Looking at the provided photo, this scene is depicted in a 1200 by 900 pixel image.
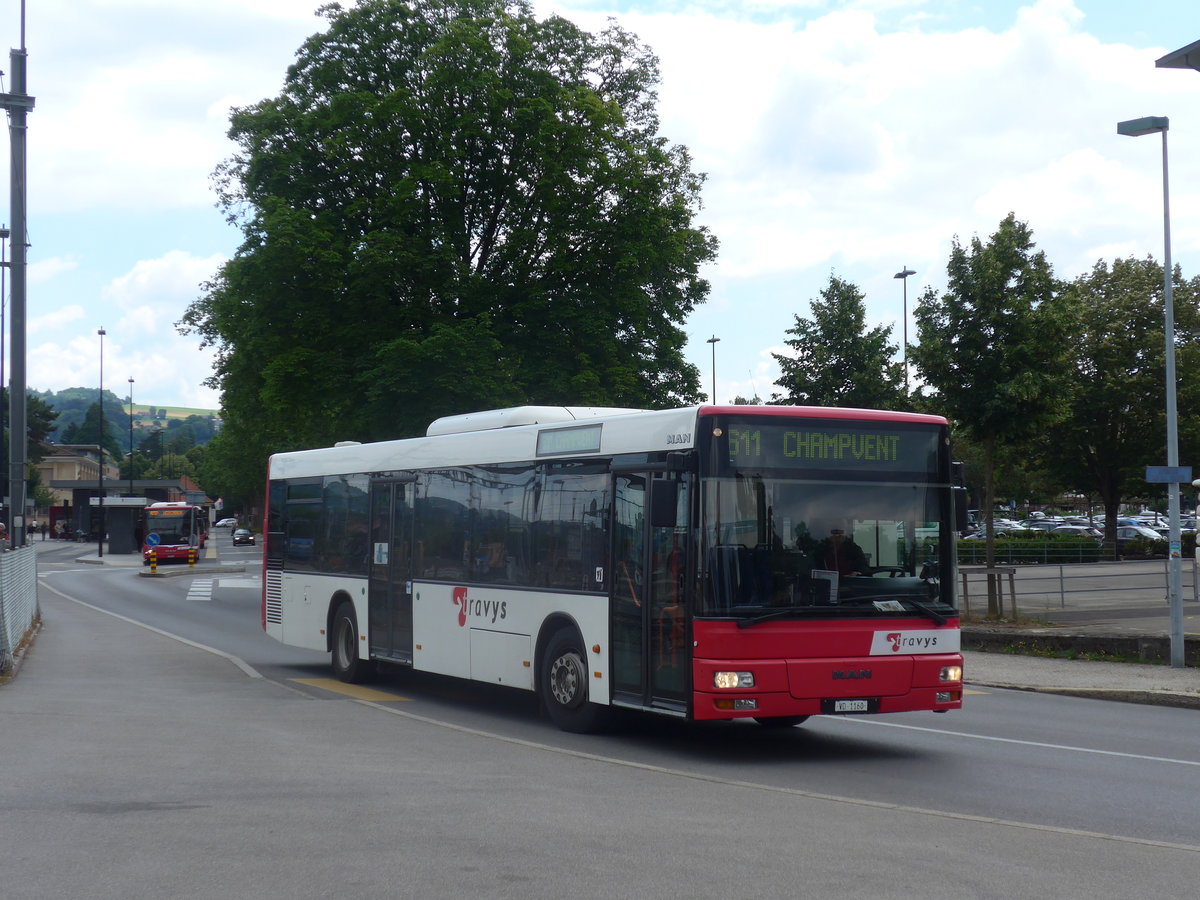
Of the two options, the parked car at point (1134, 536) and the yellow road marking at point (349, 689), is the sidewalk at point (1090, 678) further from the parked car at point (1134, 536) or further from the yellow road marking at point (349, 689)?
the parked car at point (1134, 536)

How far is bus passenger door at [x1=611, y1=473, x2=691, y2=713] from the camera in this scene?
10.9 metres

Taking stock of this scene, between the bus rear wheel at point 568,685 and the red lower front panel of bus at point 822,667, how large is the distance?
1784 mm

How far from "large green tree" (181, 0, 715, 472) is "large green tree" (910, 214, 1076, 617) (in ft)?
28.6

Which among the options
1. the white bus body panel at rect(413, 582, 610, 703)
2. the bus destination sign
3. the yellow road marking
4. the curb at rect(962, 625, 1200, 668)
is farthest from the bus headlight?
the curb at rect(962, 625, 1200, 668)

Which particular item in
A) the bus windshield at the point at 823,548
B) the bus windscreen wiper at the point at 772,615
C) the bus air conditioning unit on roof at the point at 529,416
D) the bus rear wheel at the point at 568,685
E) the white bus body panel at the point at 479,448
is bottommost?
the bus rear wheel at the point at 568,685

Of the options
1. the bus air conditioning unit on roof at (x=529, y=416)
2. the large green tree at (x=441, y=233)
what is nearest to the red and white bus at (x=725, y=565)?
the bus air conditioning unit on roof at (x=529, y=416)

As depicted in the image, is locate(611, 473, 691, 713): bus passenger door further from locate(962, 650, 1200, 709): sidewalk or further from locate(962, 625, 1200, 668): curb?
locate(962, 625, 1200, 668): curb

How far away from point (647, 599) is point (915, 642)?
219cm

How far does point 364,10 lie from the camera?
33469mm

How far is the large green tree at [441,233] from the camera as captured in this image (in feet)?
99.3

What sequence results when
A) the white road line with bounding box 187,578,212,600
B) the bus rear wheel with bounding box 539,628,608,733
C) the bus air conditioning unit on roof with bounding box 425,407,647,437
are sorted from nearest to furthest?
the bus rear wheel with bounding box 539,628,608,733 < the bus air conditioning unit on roof with bounding box 425,407,647,437 < the white road line with bounding box 187,578,212,600

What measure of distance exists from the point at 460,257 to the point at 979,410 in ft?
42.6

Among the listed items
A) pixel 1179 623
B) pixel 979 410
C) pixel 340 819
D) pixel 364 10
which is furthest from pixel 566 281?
pixel 340 819

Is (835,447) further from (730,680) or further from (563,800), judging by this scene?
(563,800)
